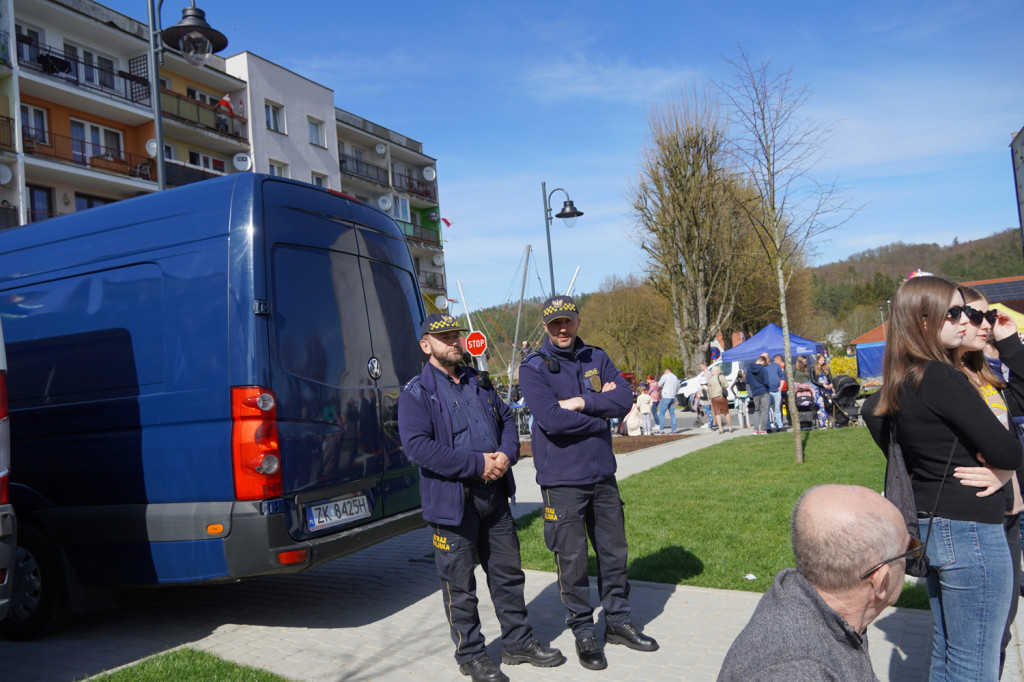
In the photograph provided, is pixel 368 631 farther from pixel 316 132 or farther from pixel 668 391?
pixel 316 132

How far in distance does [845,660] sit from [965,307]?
175cm

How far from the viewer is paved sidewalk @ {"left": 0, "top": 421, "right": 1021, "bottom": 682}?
4383 mm

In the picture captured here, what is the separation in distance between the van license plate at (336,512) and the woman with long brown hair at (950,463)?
3452 millimetres

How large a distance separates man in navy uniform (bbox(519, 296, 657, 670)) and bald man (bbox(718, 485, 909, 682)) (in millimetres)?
2762

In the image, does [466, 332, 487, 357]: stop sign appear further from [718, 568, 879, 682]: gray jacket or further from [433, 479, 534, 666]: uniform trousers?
[718, 568, 879, 682]: gray jacket

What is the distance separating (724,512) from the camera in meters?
8.11

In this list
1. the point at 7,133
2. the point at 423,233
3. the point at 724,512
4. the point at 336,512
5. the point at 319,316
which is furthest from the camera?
the point at 423,233

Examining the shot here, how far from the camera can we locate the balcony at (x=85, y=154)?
25.6m

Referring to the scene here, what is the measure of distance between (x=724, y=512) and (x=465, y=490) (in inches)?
180

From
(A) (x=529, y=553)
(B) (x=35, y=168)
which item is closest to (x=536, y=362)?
(A) (x=529, y=553)

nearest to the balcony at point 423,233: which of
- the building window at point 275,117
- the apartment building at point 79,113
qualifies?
the building window at point 275,117

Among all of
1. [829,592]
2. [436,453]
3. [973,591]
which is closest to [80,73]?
[436,453]

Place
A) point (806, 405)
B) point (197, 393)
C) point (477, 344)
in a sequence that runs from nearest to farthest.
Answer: point (197, 393) < point (806, 405) < point (477, 344)

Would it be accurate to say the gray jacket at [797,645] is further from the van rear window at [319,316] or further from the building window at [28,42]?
the building window at [28,42]
